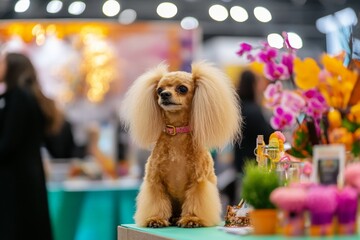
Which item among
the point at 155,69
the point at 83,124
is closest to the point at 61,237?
the point at 83,124

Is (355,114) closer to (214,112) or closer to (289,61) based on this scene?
(289,61)

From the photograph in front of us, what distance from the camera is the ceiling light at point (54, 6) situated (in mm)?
7719

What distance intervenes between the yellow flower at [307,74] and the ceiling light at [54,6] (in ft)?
19.9

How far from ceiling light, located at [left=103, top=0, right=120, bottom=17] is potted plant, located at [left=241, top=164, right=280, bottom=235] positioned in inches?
251

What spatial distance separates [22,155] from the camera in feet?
15.3

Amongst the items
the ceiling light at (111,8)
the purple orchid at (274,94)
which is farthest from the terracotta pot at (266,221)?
the ceiling light at (111,8)

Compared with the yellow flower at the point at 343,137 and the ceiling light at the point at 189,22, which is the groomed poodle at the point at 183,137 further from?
the ceiling light at the point at 189,22

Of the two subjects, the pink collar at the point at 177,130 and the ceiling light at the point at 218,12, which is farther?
the ceiling light at the point at 218,12

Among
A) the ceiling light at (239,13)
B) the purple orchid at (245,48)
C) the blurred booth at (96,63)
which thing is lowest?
the purple orchid at (245,48)

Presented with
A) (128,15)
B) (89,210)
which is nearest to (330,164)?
(89,210)

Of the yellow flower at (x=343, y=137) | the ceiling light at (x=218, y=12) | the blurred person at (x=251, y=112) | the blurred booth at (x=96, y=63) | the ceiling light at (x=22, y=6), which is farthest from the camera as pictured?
the ceiling light at (x=218, y=12)

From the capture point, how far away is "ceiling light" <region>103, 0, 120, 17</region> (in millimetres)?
7986

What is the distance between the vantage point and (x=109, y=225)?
5.38 metres

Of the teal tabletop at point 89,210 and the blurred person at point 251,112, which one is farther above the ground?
the blurred person at point 251,112
